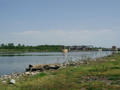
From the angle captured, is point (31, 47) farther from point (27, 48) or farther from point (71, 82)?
point (71, 82)

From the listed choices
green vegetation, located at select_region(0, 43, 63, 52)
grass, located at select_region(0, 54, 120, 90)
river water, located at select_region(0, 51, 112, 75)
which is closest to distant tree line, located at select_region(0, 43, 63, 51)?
green vegetation, located at select_region(0, 43, 63, 52)

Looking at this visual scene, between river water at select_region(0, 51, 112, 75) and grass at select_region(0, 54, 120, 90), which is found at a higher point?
grass at select_region(0, 54, 120, 90)

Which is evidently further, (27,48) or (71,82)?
(27,48)

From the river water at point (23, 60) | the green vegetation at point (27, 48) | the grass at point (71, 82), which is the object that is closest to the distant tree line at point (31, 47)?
the green vegetation at point (27, 48)

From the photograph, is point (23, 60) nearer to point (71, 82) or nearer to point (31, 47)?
point (71, 82)

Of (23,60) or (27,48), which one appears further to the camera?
(27,48)

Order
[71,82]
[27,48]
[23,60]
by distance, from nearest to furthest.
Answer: [71,82] < [23,60] < [27,48]

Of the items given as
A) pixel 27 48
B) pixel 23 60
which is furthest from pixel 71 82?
pixel 27 48

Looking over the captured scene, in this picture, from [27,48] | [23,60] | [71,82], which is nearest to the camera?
[71,82]

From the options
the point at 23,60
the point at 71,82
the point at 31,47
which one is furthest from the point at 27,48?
the point at 71,82

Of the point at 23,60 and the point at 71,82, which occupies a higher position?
the point at 71,82

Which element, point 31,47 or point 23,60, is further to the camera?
point 31,47

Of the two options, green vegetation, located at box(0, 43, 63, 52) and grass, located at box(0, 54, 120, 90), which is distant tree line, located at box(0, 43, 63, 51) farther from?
grass, located at box(0, 54, 120, 90)

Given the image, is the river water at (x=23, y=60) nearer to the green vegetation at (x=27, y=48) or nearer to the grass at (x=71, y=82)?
the grass at (x=71, y=82)
